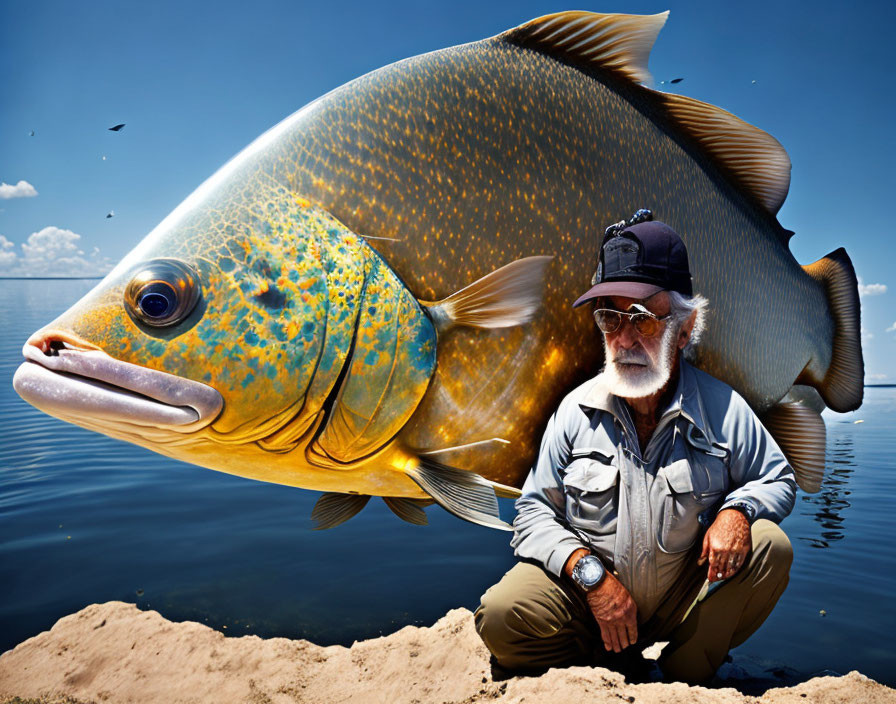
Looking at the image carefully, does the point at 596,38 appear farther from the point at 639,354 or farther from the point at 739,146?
the point at 639,354

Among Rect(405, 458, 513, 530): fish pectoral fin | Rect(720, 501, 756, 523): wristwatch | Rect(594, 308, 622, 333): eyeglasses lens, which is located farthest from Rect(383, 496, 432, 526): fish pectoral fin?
Rect(720, 501, 756, 523): wristwatch

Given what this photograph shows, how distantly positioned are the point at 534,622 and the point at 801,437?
1.84 m

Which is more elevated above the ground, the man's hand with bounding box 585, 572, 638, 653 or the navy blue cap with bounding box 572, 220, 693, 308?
the navy blue cap with bounding box 572, 220, 693, 308

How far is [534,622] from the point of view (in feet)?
8.05

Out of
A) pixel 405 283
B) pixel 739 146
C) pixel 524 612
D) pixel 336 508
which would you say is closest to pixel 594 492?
pixel 524 612

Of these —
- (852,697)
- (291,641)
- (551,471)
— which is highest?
(551,471)

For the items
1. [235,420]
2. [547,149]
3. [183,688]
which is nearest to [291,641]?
[183,688]

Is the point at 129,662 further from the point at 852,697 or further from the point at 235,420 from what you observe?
the point at 852,697

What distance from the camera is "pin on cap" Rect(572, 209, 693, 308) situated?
7.43ft

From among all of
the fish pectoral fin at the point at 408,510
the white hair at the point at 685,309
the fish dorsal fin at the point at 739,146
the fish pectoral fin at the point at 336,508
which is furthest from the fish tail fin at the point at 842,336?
the fish pectoral fin at the point at 336,508

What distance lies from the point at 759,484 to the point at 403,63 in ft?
7.35

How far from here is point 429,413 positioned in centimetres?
241

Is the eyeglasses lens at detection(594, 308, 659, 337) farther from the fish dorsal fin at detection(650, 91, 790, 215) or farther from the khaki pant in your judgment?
the fish dorsal fin at detection(650, 91, 790, 215)

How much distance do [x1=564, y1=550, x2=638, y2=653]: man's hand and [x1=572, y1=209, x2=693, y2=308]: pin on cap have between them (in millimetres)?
1052
